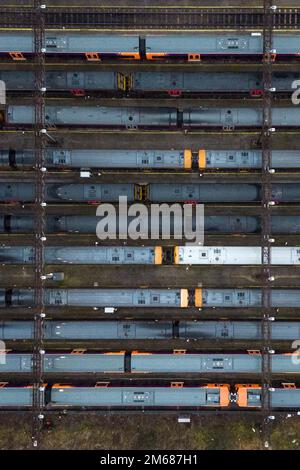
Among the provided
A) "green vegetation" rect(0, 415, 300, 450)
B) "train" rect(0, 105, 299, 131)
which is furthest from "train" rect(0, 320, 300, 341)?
"train" rect(0, 105, 299, 131)

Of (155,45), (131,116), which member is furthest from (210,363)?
(155,45)

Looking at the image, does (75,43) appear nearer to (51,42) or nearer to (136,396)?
(51,42)

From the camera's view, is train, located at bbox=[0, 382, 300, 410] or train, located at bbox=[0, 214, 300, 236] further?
train, located at bbox=[0, 214, 300, 236]

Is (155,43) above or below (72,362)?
above

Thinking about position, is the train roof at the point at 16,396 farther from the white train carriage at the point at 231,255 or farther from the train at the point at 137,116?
the train at the point at 137,116

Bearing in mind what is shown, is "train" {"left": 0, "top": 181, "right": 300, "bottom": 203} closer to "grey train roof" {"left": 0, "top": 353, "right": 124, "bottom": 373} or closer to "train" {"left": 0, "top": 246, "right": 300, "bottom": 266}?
"train" {"left": 0, "top": 246, "right": 300, "bottom": 266}
